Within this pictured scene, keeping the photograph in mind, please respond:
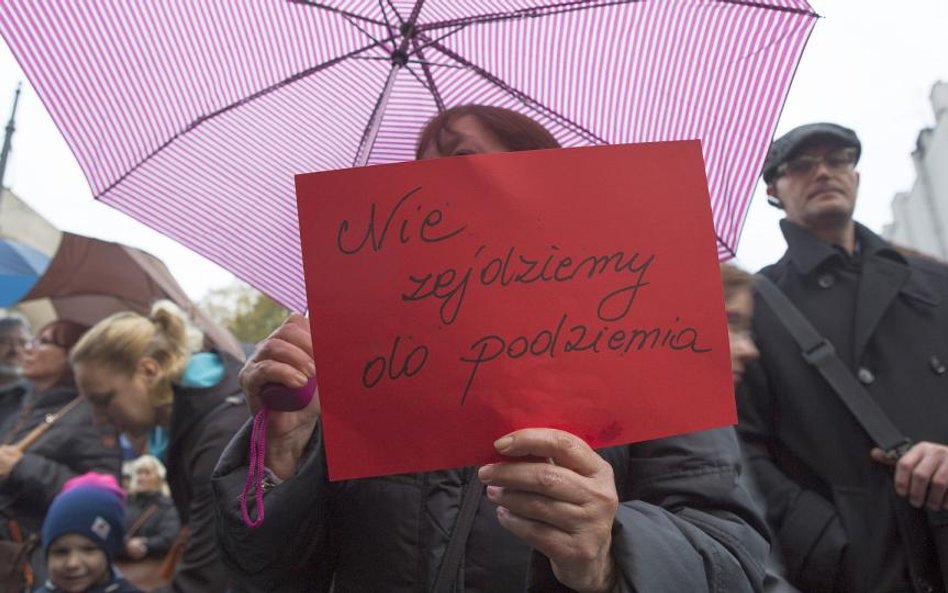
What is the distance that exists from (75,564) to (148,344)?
1089 millimetres

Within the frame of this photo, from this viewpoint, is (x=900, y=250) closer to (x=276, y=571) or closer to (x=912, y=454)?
(x=912, y=454)

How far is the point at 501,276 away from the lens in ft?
3.24

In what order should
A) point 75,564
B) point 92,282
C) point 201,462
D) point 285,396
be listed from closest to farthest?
1. point 285,396
2. point 201,462
3. point 75,564
4. point 92,282

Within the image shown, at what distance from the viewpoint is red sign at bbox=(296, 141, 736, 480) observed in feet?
3.17

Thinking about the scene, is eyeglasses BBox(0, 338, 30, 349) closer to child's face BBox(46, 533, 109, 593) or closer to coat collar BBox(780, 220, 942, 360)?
child's face BBox(46, 533, 109, 593)

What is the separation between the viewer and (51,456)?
11.3ft

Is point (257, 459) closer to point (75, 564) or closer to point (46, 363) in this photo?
point (75, 564)

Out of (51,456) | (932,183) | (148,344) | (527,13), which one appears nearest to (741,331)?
(527,13)

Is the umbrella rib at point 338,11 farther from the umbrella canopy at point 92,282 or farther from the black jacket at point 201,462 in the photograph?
the umbrella canopy at point 92,282

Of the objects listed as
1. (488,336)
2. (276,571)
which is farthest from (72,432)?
(488,336)

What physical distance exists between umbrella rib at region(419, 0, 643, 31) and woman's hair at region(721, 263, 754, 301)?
3.45 feet

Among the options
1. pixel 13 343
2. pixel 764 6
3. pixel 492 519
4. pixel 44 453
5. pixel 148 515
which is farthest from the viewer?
pixel 148 515

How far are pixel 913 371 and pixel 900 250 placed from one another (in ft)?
1.92

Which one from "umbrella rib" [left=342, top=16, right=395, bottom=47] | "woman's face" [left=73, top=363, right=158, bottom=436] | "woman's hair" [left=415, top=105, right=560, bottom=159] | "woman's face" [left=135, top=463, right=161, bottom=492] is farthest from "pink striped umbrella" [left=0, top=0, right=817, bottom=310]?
"woman's face" [left=135, top=463, right=161, bottom=492]
